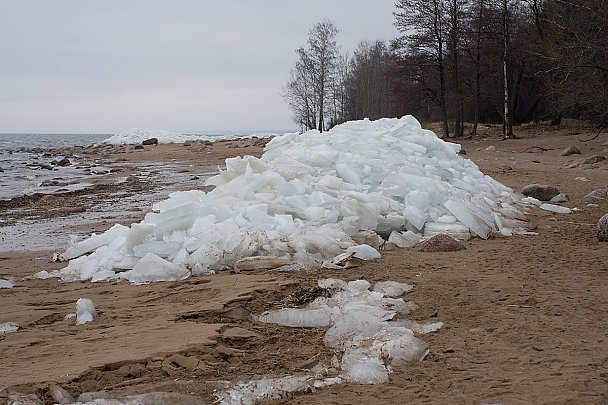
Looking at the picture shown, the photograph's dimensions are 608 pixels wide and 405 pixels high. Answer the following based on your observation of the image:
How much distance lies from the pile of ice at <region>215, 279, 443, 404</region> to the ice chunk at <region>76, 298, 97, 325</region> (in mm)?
1238

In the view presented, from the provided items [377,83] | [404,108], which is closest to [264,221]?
[404,108]

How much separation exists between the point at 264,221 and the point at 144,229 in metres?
1.27

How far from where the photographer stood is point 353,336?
3.76 meters

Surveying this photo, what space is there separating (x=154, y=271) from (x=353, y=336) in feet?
7.97

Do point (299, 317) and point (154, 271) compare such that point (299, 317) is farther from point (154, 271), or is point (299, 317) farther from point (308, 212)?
point (308, 212)

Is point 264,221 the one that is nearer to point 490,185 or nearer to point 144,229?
point 144,229

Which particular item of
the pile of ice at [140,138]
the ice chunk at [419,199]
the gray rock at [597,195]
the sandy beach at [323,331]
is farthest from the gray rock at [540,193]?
the pile of ice at [140,138]

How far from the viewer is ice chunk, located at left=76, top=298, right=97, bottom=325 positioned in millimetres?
4246

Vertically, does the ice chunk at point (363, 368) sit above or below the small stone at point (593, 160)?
below

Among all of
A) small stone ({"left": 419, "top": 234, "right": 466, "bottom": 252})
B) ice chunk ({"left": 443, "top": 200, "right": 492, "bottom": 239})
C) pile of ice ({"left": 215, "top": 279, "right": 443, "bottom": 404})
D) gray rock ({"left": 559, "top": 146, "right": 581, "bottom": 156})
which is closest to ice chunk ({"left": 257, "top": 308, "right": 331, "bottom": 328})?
pile of ice ({"left": 215, "top": 279, "right": 443, "bottom": 404})

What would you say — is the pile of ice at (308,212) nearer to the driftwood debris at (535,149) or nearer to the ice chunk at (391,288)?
the ice chunk at (391,288)

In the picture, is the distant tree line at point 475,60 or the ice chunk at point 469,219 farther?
the distant tree line at point 475,60

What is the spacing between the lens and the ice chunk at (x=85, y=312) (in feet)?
13.9

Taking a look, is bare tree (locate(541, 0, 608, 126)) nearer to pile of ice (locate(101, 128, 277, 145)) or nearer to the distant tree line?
the distant tree line
